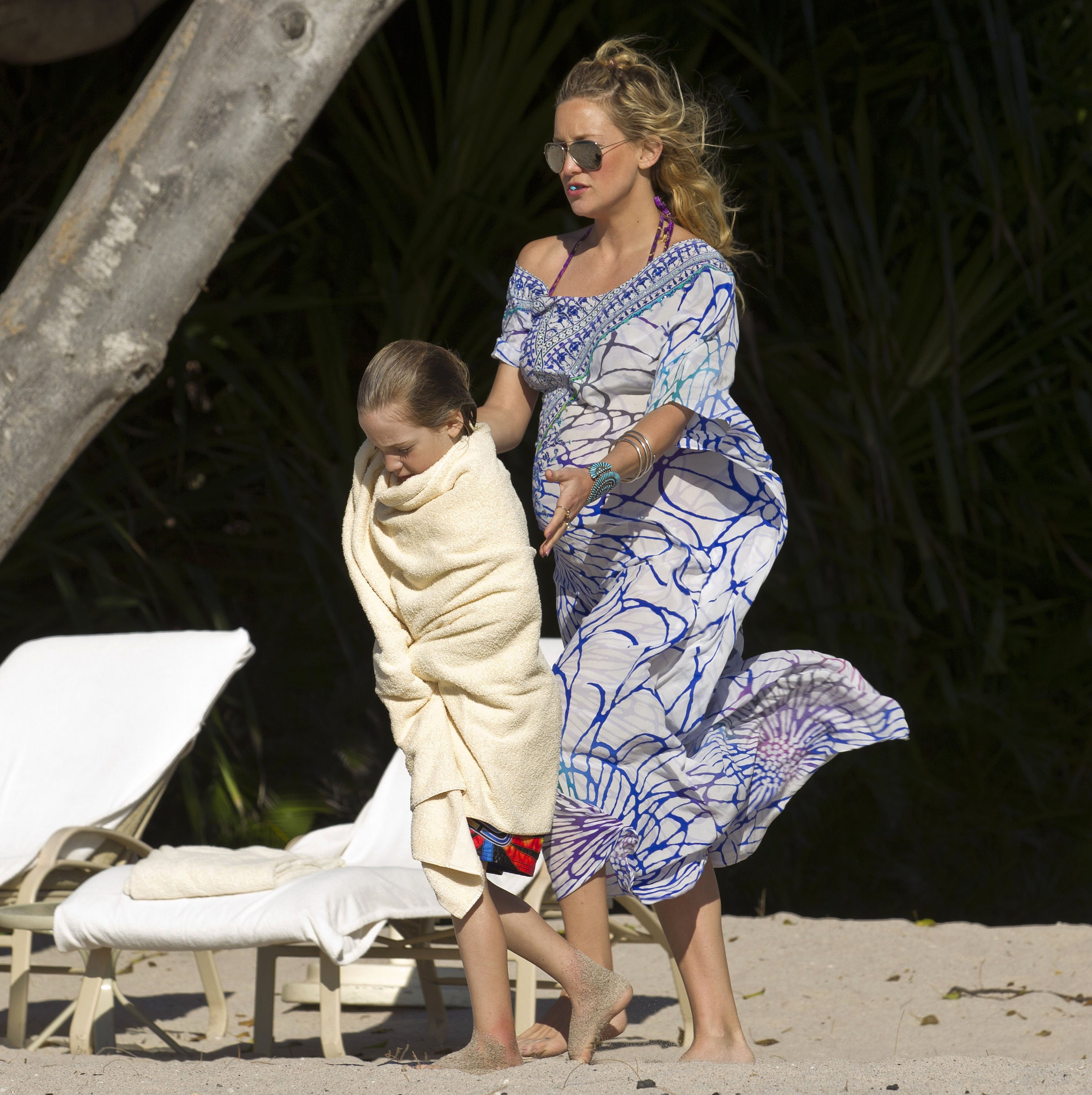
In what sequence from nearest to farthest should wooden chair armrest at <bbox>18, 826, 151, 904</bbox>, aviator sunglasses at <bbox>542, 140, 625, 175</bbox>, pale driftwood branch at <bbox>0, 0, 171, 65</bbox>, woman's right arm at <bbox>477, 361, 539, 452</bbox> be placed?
aviator sunglasses at <bbox>542, 140, 625, 175</bbox> → woman's right arm at <bbox>477, 361, 539, 452</bbox> → wooden chair armrest at <bbox>18, 826, 151, 904</bbox> → pale driftwood branch at <bbox>0, 0, 171, 65</bbox>

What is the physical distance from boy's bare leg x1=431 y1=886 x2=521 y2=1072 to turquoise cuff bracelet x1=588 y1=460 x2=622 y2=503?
0.62 metres

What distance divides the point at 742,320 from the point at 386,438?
10.6ft

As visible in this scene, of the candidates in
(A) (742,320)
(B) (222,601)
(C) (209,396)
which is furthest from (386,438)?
(C) (209,396)

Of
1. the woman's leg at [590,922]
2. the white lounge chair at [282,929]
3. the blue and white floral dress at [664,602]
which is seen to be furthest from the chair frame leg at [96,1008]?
the blue and white floral dress at [664,602]

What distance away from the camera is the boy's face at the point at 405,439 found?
209 centimetres

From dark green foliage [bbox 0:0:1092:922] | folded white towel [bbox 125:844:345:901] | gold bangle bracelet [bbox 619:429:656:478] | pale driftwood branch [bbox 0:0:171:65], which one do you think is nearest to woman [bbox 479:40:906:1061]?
gold bangle bracelet [bbox 619:429:656:478]

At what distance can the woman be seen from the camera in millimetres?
2293

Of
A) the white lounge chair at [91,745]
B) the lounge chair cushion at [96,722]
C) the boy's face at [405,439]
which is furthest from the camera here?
the lounge chair cushion at [96,722]

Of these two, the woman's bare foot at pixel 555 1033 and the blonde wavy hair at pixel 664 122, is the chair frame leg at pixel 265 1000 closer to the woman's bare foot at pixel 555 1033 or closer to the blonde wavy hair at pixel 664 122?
the woman's bare foot at pixel 555 1033

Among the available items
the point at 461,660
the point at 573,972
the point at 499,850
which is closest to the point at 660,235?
the point at 461,660

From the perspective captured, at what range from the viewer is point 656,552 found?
2375mm

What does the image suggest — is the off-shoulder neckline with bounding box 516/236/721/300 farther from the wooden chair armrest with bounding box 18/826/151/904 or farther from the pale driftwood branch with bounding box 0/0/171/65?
the pale driftwood branch with bounding box 0/0/171/65

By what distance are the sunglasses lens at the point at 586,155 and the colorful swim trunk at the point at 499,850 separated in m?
1.10

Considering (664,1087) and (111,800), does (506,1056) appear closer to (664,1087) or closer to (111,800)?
(664,1087)
